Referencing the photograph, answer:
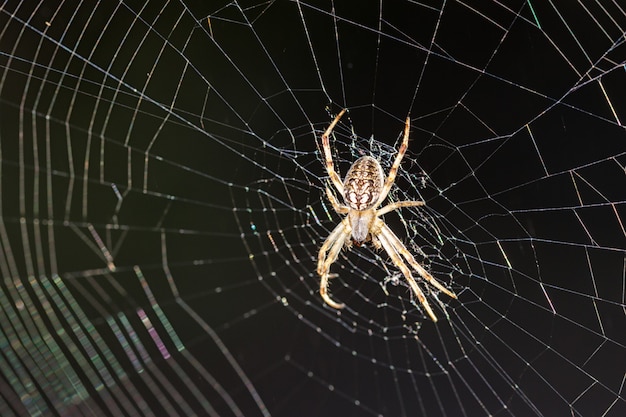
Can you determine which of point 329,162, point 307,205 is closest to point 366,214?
point 329,162

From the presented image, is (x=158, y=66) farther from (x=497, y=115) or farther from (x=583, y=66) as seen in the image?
(x=583, y=66)

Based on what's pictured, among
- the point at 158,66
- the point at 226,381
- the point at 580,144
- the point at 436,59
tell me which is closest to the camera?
the point at 436,59

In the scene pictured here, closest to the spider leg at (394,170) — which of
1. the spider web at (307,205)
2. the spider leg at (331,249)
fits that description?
the spider web at (307,205)

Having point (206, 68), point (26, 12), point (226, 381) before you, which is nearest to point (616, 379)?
point (226, 381)

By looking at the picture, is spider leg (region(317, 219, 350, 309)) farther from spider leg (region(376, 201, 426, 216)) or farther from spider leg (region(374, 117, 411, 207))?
spider leg (region(374, 117, 411, 207))

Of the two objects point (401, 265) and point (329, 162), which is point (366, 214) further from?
point (329, 162)

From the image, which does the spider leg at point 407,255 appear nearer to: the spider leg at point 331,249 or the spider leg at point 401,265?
the spider leg at point 401,265

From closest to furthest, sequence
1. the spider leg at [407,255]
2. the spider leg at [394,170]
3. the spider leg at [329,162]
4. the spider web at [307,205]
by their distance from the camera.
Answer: the spider leg at [394,170], the spider leg at [329,162], the spider leg at [407,255], the spider web at [307,205]
